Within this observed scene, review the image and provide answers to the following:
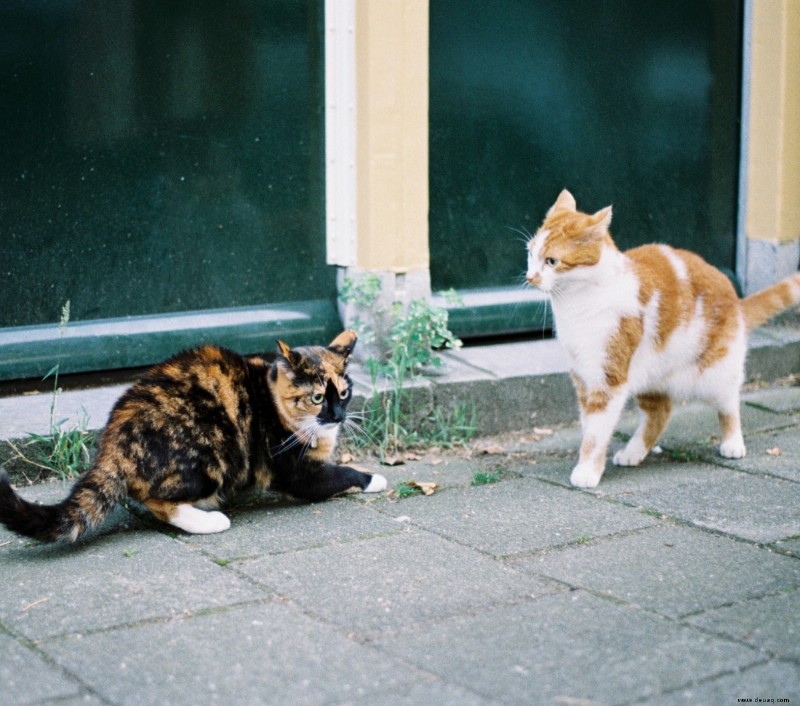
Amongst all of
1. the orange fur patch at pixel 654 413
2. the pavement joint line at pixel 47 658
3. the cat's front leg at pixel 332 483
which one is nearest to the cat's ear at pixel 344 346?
the cat's front leg at pixel 332 483

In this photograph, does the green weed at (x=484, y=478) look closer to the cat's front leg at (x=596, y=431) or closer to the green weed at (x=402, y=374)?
the cat's front leg at (x=596, y=431)

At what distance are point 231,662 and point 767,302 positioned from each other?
10.3ft

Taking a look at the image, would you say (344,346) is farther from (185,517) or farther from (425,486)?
(185,517)

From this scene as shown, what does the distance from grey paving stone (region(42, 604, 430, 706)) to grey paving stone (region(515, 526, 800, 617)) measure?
2.76 feet

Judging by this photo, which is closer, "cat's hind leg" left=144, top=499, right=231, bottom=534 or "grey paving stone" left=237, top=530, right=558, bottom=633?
"grey paving stone" left=237, top=530, right=558, bottom=633

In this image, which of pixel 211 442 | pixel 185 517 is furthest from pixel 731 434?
pixel 185 517

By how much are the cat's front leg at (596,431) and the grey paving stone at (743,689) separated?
1.72 meters

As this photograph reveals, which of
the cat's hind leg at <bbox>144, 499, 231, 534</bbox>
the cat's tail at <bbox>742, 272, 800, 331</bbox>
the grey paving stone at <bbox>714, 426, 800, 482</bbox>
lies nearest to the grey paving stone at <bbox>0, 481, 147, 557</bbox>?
the cat's hind leg at <bbox>144, 499, 231, 534</bbox>

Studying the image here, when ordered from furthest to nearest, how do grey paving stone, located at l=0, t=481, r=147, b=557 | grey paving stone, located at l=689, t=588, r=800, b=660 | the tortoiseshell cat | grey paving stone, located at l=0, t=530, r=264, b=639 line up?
1. grey paving stone, located at l=0, t=481, r=147, b=557
2. the tortoiseshell cat
3. grey paving stone, located at l=0, t=530, r=264, b=639
4. grey paving stone, located at l=689, t=588, r=800, b=660

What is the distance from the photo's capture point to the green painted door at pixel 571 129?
19.2ft

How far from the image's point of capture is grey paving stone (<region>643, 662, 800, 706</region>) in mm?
2715

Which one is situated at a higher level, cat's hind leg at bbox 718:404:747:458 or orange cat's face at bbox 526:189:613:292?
orange cat's face at bbox 526:189:613:292

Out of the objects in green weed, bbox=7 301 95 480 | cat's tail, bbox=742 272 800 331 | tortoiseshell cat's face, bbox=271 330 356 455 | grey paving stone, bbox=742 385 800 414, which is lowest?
grey paving stone, bbox=742 385 800 414

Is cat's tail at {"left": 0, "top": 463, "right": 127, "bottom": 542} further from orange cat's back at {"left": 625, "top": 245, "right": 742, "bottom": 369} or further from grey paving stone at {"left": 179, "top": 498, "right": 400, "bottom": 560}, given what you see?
orange cat's back at {"left": 625, "top": 245, "right": 742, "bottom": 369}
